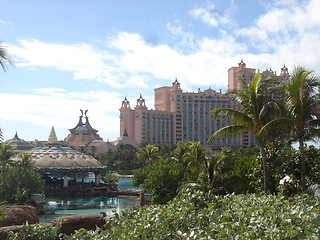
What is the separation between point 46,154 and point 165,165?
101ft

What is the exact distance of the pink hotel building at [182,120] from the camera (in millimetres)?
116812

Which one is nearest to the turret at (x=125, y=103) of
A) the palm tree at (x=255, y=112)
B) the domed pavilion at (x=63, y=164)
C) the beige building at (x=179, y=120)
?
the beige building at (x=179, y=120)

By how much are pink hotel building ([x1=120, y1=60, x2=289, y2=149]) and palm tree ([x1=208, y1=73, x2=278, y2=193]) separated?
99667 millimetres

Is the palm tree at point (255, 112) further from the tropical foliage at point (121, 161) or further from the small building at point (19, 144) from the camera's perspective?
the small building at point (19, 144)

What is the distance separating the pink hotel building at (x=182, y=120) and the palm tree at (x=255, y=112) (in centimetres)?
9967

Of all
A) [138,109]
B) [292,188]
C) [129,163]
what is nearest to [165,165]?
[292,188]

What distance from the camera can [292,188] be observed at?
1781 cm

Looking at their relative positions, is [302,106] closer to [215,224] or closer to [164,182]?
[215,224]

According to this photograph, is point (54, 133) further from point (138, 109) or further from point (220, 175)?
point (220, 175)

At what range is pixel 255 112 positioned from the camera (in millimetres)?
16500

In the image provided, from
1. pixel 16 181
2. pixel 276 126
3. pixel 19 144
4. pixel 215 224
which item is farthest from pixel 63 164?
pixel 19 144

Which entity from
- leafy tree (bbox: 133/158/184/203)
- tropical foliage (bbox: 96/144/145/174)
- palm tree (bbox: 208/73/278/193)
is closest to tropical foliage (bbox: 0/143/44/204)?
leafy tree (bbox: 133/158/184/203)

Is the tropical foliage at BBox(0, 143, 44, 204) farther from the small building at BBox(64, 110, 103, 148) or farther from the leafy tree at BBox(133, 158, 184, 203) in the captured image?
the small building at BBox(64, 110, 103, 148)

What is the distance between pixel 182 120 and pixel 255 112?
335ft
